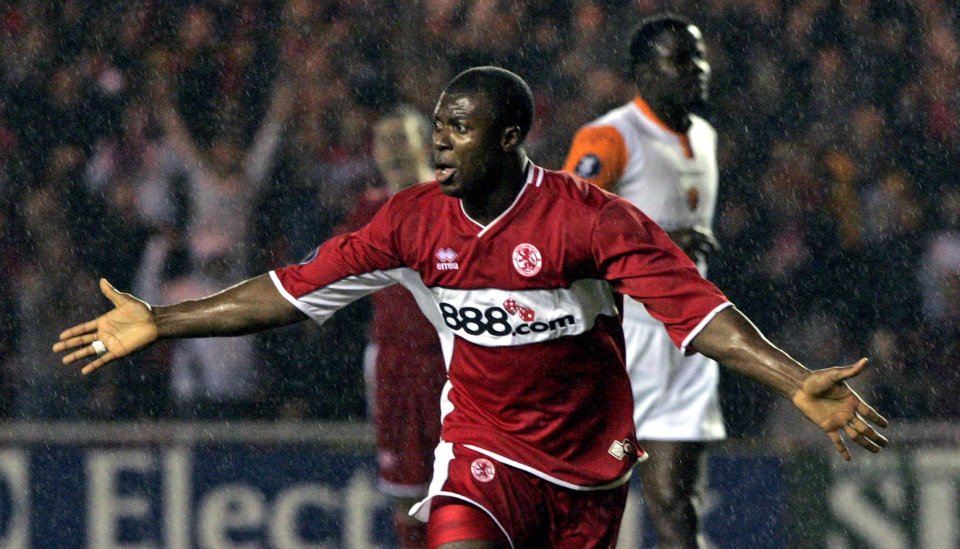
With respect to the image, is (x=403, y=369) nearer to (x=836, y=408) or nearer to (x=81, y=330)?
(x=81, y=330)

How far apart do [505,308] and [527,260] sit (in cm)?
15

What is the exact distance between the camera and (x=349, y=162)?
9.18 m

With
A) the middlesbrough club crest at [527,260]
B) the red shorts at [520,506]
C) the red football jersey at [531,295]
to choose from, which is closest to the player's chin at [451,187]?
the red football jersey at [531,295]

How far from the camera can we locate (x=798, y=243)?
29.0 ft

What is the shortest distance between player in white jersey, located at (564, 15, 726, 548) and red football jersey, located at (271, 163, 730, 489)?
132 cm

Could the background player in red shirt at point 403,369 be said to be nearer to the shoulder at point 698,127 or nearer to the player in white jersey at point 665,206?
the player in white jersey at point 665,206

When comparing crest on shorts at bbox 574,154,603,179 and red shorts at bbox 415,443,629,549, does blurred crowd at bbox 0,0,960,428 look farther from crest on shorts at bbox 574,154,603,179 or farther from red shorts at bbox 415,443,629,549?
red shorts at bbox 415,443,629,549

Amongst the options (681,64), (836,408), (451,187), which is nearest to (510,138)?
(451,187)

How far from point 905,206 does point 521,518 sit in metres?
4.67

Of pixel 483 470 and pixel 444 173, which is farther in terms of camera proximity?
pixel 483 470

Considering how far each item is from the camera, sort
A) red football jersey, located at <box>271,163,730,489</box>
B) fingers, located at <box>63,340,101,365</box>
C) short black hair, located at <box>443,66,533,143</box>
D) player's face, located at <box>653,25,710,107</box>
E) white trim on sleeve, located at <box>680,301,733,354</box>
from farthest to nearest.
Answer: player's face, located at <box>653,25,710,107</box>
fingers, located at <box>63,340,101,365</box>
short black hair, located at <box>443,66,533,143</box>
red football jersey, located at <box>271,163,730,489</box>
white trim on sleeve, located at <box>680,301,733,354</box>

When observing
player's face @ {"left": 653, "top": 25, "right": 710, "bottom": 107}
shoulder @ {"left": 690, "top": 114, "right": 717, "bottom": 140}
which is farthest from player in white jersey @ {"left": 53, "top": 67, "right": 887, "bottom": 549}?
shoulder @ {"left": 690, "top": 114, "right": 717, "bottom": 140}

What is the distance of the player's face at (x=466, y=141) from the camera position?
4590mm

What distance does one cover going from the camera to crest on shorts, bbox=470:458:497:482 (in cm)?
470
